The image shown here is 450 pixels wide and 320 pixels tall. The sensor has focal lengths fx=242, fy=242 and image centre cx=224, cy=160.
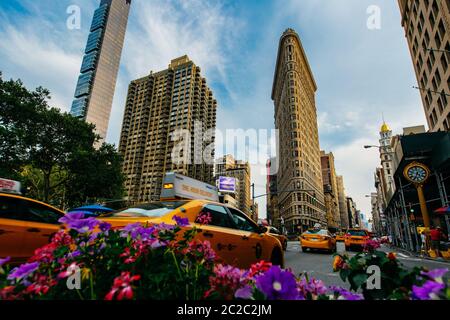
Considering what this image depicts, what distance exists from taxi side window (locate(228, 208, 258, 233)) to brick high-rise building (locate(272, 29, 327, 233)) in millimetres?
55929

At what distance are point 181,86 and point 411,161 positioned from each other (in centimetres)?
10037

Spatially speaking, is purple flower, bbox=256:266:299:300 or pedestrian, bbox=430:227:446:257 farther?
pedestrian, bbox=430:227:446:257

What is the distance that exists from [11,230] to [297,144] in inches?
2662

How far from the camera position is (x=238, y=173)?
166 meters

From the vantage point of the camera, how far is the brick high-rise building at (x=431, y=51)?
2219 centimetres

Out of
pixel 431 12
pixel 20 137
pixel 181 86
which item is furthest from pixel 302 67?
pixel 20 137

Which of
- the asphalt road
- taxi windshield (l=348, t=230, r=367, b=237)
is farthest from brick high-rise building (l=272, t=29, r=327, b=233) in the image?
the asphalt road

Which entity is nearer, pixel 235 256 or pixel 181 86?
pixel 235 256

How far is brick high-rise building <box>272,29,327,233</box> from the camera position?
6406 cm

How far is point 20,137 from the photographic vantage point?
1978 centimetres

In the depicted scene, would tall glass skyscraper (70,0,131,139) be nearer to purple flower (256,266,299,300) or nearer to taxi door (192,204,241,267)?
taxi door (192,204,241,267)

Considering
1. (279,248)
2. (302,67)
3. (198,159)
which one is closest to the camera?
(279,248)

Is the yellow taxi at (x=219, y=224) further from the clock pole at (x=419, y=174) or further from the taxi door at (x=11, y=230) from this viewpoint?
the clock pole at (x=419, y=174)
